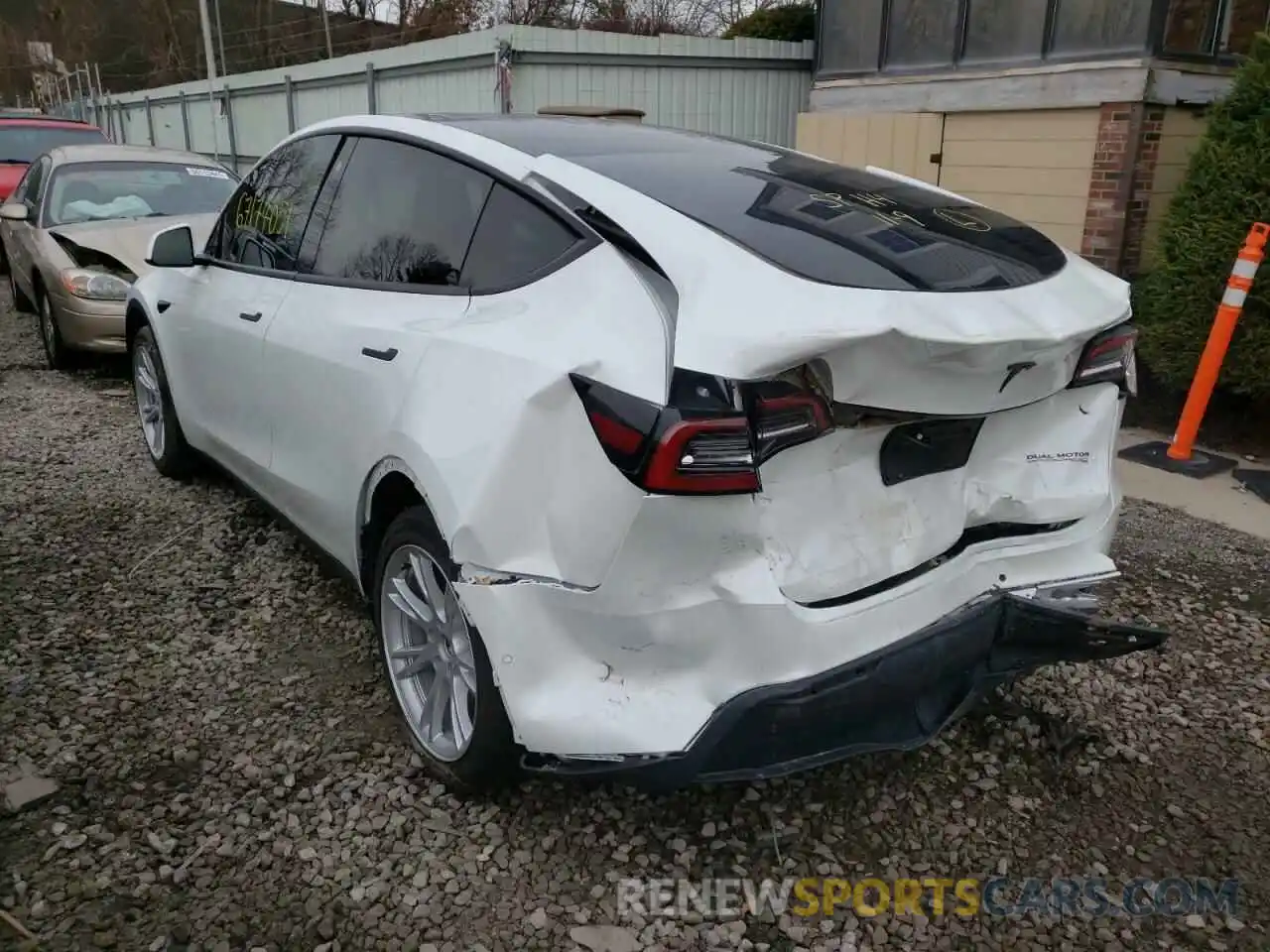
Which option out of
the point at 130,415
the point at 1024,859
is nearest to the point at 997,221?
the point at 1024,859

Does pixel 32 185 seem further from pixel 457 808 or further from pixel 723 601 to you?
pixel 723 601

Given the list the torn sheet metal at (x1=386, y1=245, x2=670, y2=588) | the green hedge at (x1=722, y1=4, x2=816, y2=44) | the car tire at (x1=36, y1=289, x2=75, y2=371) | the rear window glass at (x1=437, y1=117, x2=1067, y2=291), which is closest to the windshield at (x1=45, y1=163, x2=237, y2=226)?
the car tire at (x1=36, y1=289, x2=75, y2=371)

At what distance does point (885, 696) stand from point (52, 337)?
710 centimetres

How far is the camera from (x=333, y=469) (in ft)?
9.87

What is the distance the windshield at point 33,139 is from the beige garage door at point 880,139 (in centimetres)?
840

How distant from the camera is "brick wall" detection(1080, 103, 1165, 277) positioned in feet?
24.4

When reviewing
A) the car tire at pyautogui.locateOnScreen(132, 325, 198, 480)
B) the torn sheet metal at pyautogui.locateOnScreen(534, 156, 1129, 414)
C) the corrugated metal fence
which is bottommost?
the car tire at pyautogui.locateOnScreen(132, 325, 198, 480)

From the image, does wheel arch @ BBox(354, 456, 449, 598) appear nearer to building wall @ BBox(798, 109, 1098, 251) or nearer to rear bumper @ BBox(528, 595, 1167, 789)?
rear bumper @ BBox(528, 595, 1167, 789)

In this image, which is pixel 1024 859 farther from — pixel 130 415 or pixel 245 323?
pixel 130 415

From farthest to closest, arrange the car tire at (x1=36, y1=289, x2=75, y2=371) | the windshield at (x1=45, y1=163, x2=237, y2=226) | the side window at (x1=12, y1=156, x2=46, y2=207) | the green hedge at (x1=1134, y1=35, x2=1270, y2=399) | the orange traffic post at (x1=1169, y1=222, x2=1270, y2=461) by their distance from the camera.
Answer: the side window at (x1=12, y1=156, x2=46, y2=207)
the windshield at (x1=45, y1=163, x2=237, y2=226)
the car tire at (x1=36, y1=289, x2=75, y2=371)
the green hedge at (x1=1134, y1=35, x2=1270, y2=399)
the orange traffic post at (x1=1169, y1=222, x2=1270, y2=461)

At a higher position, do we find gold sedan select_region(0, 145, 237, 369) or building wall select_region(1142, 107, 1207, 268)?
building wall select_region(1142, 107, 1207, 268)

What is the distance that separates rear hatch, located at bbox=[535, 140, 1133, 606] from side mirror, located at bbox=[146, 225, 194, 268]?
2214mm

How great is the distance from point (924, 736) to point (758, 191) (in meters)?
1.40

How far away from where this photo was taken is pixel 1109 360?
261cm
